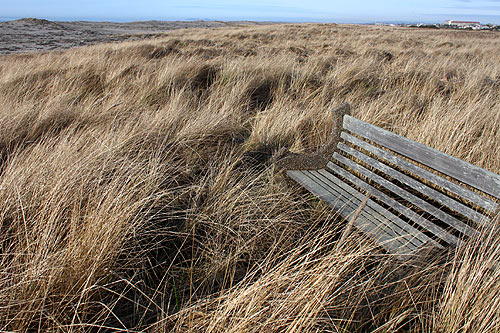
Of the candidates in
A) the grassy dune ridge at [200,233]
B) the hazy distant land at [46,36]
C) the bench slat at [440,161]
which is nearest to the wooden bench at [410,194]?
the bench slat at [440,161]

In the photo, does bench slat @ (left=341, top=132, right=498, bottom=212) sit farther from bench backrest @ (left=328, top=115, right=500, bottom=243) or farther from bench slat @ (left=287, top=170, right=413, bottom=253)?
bench slat @ (left=287, top=170, right=413, bottom=253)

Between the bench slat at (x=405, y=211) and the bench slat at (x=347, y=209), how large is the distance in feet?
0.54

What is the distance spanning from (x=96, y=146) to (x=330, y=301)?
6.95ft

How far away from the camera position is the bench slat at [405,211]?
1794 mm

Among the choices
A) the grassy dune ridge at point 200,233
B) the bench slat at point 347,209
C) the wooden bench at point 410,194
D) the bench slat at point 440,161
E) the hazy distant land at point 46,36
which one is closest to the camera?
the grassy dune ridge at point 200,233

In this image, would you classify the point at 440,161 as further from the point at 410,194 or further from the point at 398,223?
the point at 398,223

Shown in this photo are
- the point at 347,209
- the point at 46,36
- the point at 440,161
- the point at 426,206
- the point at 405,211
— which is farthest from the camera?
the point at 46,36

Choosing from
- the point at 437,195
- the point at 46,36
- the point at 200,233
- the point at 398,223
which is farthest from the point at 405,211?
the point at 46,36

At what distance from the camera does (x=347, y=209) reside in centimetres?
219

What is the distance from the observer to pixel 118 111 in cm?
386

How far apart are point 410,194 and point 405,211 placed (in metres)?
0.11

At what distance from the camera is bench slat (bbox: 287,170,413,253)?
1.79 meters

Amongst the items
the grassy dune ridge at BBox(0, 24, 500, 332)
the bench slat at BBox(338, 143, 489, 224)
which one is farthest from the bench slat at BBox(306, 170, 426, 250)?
the bench slat at BBox(338, 143, 489, 224)

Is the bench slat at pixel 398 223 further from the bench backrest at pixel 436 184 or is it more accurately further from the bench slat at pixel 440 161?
the bench slat at pixel 440 161
